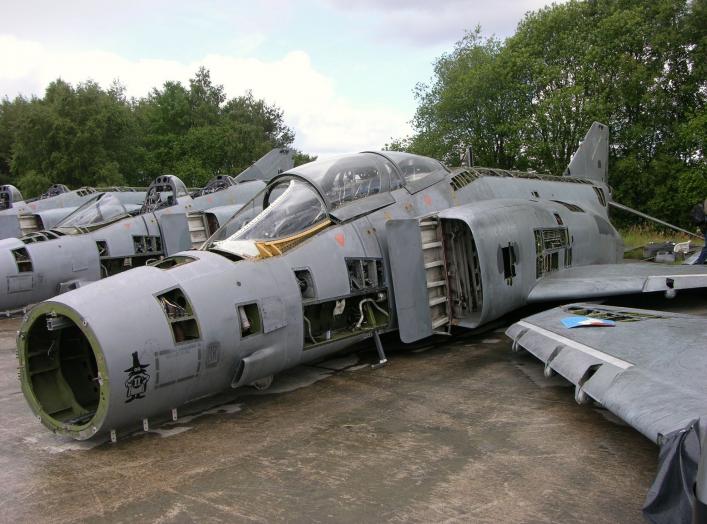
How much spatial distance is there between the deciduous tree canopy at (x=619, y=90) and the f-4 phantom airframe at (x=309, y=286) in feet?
68.9

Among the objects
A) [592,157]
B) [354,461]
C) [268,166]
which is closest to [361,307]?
[354,461]

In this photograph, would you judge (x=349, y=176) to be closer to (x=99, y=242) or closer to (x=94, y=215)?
(x=99, y=242)

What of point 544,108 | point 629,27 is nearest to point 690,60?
point 629,27

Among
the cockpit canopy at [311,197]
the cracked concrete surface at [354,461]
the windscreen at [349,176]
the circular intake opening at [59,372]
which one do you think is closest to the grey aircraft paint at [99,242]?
the cracked concrete surface at [354,461]

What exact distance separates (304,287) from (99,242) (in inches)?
316

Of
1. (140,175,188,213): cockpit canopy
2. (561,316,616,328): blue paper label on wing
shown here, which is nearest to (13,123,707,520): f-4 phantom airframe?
(561,316,616,328): blue paper label on wing

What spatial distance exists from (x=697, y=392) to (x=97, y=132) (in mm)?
40703

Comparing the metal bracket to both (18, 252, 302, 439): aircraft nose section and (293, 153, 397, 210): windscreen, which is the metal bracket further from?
(293, 153, 397, 210): windscreen

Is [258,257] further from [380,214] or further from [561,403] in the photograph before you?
[561,403]

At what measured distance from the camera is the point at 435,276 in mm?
6902

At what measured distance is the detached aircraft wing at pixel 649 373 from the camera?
115 inches

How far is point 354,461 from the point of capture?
415 centimetres

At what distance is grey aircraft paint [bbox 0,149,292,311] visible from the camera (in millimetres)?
10867

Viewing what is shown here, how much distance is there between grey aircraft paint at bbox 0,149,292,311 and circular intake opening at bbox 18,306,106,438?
22.4ft
